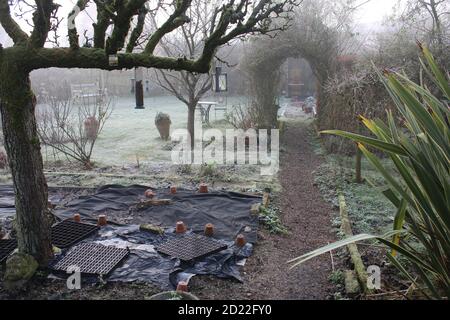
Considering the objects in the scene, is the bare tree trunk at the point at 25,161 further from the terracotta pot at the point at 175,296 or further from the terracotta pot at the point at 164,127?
the terracotta pot at the point at 164,127

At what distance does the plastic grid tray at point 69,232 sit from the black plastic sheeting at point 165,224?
9 cm

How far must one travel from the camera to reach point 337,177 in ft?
19.4

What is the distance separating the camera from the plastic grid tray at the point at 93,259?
10.1 ft

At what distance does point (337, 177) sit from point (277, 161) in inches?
59.3

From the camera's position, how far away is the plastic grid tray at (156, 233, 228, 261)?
133 inches

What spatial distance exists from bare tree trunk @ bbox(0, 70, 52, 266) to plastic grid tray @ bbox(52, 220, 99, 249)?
417 millimetres

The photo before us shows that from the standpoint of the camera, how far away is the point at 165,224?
14.1 feet

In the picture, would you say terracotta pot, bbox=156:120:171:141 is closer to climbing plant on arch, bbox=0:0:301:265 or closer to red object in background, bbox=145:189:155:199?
red object in background, bbox=145:189:155:199

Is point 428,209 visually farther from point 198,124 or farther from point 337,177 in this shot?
point 198,124

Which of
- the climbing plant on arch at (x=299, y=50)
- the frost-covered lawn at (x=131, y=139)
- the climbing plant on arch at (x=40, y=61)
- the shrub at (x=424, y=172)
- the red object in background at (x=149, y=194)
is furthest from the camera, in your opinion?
the climbing plant on arch at (x=299, y=50)

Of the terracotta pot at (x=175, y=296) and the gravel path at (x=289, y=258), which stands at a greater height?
the terracotta pot at (x=175, y=296)

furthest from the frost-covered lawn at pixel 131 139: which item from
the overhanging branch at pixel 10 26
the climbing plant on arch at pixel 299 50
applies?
the overhanging branch at pixel 10 26

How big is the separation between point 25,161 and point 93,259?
0.99 meters

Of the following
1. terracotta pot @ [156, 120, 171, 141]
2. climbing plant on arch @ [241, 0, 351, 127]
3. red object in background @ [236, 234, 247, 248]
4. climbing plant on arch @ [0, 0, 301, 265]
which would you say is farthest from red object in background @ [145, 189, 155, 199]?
climbing plant on arch @ [241, 0, 351, 127]
